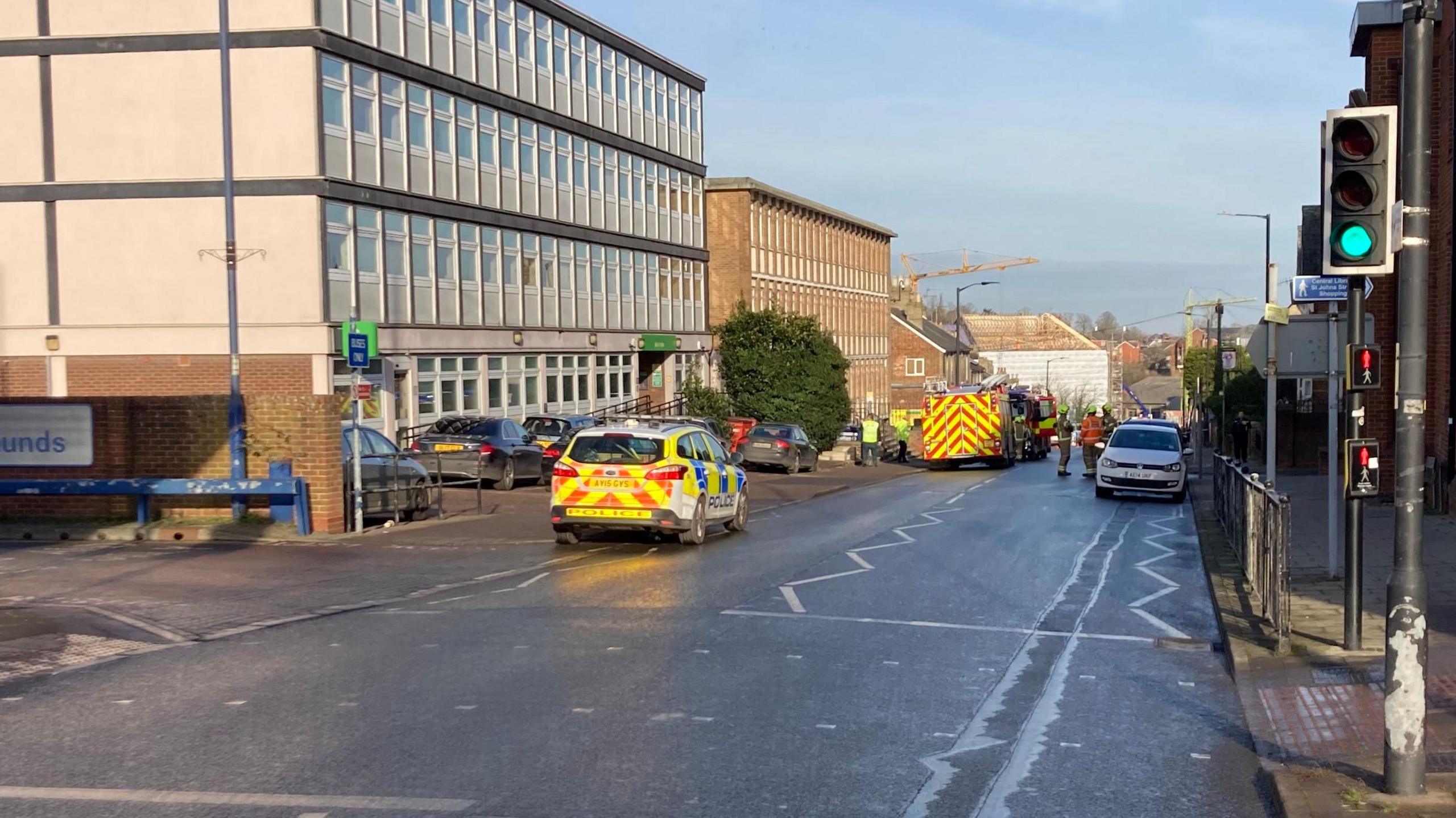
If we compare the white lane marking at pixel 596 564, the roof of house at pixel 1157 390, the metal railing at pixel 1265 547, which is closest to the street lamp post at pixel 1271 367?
the metal railing at pixel 1265 547

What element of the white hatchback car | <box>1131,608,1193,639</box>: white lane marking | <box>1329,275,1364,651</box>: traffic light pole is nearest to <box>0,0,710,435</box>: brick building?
the white hatchback car

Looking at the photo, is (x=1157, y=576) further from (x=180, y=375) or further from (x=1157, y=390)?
(x=1157, y=390)

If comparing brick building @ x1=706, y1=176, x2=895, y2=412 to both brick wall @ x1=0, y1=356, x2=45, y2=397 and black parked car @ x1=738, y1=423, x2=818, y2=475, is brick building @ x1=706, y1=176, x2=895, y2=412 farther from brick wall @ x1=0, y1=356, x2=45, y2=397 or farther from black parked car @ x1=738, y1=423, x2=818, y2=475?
brick wall @ x1=0, y1=356, x2=45, y2=397

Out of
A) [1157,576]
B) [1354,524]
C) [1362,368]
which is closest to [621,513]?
[1157,576]

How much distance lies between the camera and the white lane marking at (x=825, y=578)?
15.6m

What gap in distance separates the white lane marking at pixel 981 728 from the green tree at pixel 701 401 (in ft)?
118

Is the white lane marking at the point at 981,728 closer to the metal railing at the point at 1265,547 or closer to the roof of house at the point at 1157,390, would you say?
the metal railing at the point at 1265,547

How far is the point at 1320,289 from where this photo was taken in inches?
577

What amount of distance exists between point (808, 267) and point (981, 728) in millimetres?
67261

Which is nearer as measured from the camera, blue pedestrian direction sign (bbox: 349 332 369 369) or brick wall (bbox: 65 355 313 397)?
blue pedestrian direction sign (bbox: 349 332 369 369)

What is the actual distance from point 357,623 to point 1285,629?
7514 millimetres

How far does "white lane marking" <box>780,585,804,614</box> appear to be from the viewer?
1364 centimetres

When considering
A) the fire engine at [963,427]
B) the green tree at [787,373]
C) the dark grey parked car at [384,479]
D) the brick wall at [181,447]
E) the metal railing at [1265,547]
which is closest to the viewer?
the metal railing at [1265,547]

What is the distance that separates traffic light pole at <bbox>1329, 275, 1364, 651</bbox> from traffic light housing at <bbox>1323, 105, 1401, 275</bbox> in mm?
2264
